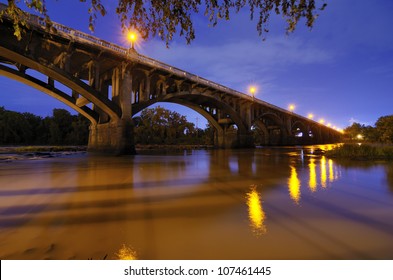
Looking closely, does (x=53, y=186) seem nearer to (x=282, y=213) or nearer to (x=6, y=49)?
(x=282, y=213)

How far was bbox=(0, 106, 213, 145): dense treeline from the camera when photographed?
68.9 m

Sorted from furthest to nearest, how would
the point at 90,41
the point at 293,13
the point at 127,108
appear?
1. the point at 127,108
2. the point at 90,41
3. the point at 293,13

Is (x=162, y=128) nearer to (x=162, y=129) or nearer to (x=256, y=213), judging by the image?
(x=162, y=129)

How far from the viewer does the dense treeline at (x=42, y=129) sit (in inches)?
2699

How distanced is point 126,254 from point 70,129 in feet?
274

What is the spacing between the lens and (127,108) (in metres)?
26.1

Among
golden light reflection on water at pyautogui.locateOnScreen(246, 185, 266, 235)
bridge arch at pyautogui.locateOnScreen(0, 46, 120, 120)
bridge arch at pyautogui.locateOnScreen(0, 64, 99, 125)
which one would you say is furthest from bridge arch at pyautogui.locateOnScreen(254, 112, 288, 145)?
golden light reflection on water at pyautogui.locateOnScreen(246, 185, 266, 235)

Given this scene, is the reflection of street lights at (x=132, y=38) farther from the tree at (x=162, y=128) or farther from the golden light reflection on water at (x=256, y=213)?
the tree at (x=162, y=128)

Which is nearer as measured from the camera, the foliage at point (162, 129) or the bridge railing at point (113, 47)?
the bridge railing at point (113, 47)

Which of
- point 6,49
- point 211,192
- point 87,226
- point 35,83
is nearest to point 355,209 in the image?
point 211,192

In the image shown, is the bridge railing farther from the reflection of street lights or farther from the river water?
the river water

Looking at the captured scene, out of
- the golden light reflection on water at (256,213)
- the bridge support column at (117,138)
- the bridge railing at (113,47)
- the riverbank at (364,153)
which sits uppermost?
the bridge railing at (113,47)

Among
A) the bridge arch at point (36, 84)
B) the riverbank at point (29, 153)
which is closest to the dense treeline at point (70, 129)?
the riverbank at point (29, 153)
